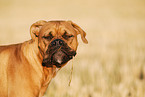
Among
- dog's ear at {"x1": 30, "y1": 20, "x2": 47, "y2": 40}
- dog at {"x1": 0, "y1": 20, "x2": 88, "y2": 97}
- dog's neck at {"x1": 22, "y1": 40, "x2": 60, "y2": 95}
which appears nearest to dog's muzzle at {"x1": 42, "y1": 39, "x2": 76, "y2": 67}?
dog at {"x1": 0, "y1": 20, "x2": 88, "y2": 97}

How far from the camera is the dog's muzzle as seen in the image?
14.1 ft

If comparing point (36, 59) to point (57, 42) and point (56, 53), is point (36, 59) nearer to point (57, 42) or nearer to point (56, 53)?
point (56, 53)

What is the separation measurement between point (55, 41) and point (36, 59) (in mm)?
538

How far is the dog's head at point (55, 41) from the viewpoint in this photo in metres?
4.34

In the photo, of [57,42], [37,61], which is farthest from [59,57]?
[37,61]

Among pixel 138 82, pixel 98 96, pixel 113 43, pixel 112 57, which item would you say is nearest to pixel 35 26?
pixel 98 96

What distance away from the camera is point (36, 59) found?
4.54 m

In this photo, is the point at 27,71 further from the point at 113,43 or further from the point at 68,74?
the point at 113,43

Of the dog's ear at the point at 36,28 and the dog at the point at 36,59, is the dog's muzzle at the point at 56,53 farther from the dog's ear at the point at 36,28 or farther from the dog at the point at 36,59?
the dog's ear at the point at 36,28

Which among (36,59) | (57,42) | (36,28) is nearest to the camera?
(57,42)

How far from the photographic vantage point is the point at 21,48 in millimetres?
4590

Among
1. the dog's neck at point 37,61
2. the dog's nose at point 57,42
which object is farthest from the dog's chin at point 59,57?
the dog's neck at point 37,61

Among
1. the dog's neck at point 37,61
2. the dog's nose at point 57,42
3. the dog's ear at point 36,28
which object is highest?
the dog's ear at point 36,28

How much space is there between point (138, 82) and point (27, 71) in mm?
Answer: 3232
